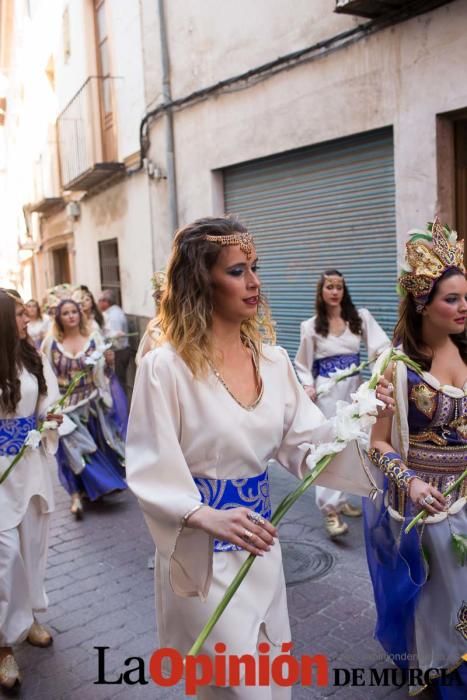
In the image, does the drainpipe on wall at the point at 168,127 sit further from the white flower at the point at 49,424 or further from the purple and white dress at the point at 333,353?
the white flower at the point at 49,424

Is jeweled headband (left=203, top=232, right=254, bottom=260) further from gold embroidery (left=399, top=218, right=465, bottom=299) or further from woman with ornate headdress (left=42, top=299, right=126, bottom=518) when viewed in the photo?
woman with ornate headdress (left=42, top=299, right=126, bottom=518)

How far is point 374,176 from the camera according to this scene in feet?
23.2

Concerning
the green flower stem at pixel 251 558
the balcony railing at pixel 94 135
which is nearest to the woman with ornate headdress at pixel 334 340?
the green flower stem at pixel 251 558

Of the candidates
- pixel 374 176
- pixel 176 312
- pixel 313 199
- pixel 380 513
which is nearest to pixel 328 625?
pixel 380 513

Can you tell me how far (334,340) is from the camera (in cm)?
569

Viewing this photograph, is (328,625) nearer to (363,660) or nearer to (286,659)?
(363,660)

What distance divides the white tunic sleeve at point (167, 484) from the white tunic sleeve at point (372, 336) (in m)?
3.60

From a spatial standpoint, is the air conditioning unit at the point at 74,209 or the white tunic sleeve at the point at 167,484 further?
the air conditioning unit at the point at 74,209

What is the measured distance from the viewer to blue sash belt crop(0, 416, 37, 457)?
154 inches

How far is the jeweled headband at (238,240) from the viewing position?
94.0 inches

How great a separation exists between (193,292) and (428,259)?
1216 millimetres

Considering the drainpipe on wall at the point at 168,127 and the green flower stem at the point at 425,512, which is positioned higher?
the drainpipe on wall at the point at 168,127

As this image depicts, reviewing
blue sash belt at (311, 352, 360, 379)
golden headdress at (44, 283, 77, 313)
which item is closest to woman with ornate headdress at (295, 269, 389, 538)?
blue sash belt at (311, 352, 360, 379)

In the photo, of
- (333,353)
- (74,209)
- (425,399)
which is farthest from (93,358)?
(74,209)
